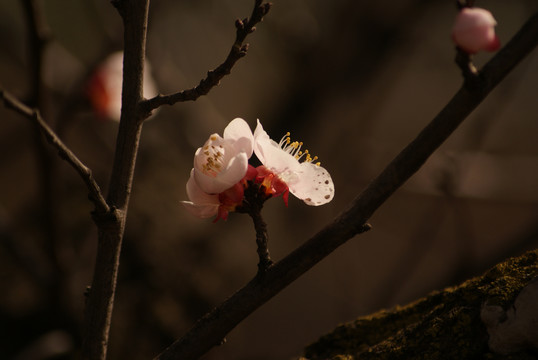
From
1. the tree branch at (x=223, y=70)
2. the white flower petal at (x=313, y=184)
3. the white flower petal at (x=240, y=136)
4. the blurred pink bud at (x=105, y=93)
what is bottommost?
the white flower petal at (x=313, y=184)

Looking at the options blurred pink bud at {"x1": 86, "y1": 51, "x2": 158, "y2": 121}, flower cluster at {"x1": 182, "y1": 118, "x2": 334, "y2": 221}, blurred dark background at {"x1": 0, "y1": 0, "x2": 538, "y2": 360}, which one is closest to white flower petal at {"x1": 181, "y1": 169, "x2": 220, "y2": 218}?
flower cluster at {"x1": 182, "y1": 118, "x2": 334, "y2": 221}

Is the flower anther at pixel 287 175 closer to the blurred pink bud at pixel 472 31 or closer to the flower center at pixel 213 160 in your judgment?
the flower center at pixel 213 160

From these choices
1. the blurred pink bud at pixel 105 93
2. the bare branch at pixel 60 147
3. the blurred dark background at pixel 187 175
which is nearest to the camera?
the bare branch at pixel 60 147

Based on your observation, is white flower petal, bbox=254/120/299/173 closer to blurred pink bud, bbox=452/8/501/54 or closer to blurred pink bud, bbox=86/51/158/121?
blurred pink bud, bbox=452/8/501/54

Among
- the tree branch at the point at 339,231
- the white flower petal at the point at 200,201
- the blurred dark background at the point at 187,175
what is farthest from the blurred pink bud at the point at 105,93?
the tree branch at the point at 339,231

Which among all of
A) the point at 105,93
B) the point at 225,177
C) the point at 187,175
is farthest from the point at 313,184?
the point at 187,175

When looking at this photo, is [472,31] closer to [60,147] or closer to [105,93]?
[60,147]
